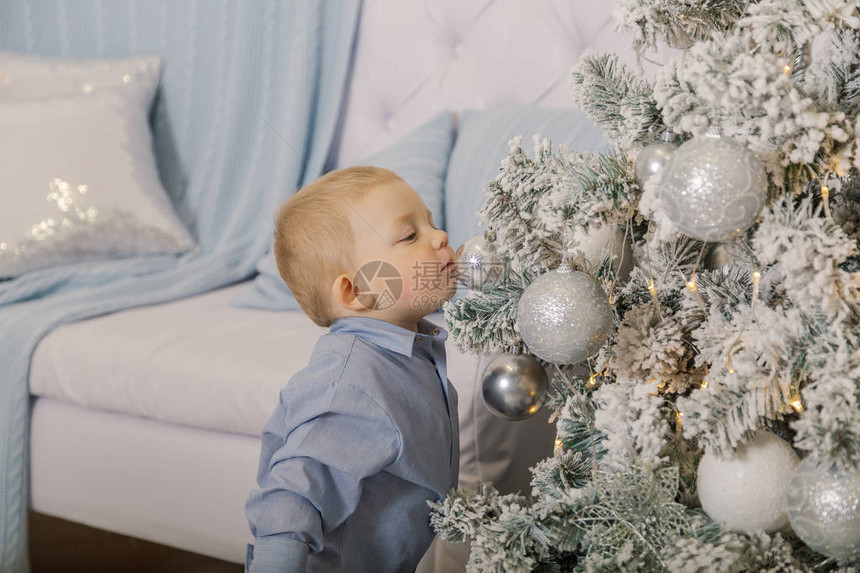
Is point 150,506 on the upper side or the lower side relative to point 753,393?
lower

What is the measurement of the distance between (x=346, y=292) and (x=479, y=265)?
14 centimetres

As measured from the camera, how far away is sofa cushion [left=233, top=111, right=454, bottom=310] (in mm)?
1326

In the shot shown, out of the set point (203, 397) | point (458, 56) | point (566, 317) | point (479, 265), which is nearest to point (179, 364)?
point (203, 397)

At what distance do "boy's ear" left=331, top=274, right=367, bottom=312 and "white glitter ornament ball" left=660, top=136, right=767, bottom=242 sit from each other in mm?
380

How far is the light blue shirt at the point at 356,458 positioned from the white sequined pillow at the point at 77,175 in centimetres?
84

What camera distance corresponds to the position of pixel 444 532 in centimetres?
77

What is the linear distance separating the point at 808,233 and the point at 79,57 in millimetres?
1727

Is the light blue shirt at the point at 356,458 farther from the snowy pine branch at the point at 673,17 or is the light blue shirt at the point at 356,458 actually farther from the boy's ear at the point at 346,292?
the snowy pine branch at the point at 673,17

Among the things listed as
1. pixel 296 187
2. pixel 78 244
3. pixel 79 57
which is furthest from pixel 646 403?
pixel 79 57

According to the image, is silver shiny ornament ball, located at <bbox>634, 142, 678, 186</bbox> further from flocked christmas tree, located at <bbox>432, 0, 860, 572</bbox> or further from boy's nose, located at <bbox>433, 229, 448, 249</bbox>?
boy's nose, located at <bbox>433, 229, 448, 249</bbox>

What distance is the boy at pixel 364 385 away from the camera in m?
0.75

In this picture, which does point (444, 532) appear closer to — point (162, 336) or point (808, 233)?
point (808, 233)
